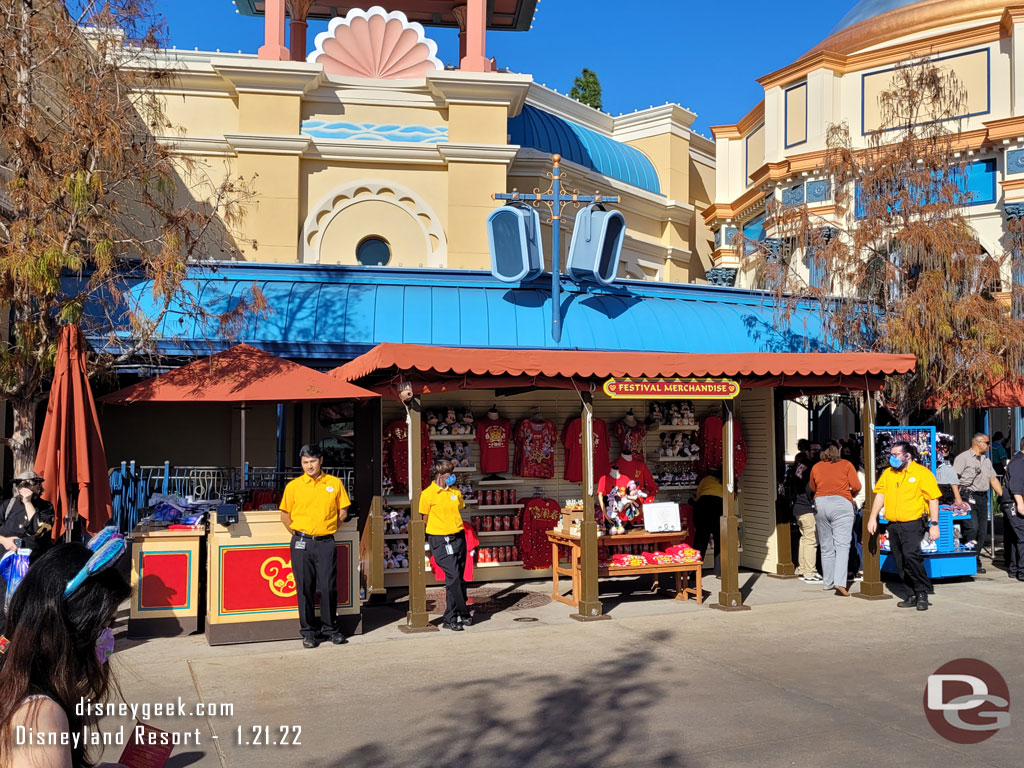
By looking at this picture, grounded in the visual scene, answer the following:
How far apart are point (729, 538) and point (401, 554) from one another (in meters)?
4.43

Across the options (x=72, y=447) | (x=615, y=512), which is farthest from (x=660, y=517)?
(x=72, y=447)

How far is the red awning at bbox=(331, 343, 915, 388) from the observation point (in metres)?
10.3

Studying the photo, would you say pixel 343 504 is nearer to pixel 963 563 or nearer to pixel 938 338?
pixel 963 563

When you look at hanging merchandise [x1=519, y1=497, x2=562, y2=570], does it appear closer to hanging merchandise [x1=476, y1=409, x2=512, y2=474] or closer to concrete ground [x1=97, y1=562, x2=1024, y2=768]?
hanging merchandise [x1=476, y1=409, x2=512, y2=474]

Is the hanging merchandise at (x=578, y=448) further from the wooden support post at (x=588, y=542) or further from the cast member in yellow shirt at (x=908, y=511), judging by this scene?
the cast member in yellow shirt at (x=908, y=511)

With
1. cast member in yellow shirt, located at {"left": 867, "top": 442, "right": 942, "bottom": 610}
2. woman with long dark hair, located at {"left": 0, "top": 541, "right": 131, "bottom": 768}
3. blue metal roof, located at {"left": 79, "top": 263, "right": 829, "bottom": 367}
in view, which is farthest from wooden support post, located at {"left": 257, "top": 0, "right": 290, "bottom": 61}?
woman with long dark hair, located at {"left": 0, "top": 541, "right": 131, "bottom": 768}

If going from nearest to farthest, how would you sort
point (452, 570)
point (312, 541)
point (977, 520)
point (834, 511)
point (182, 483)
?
point (312, 541), point (452, 570), point (834, 511), point (977, 520), point (182, 483)

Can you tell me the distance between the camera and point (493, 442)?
13.5 metres

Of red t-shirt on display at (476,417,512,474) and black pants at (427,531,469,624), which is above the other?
red t-shirt on display at (476,417,512,474)

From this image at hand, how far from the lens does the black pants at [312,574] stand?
9773 millimetres

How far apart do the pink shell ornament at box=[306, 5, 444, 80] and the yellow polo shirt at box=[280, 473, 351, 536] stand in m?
14.1

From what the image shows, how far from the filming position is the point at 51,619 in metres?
2.83

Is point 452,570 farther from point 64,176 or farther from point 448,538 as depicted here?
point 64,176

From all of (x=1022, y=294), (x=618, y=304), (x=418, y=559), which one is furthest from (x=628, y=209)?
(x=418, y=559)
